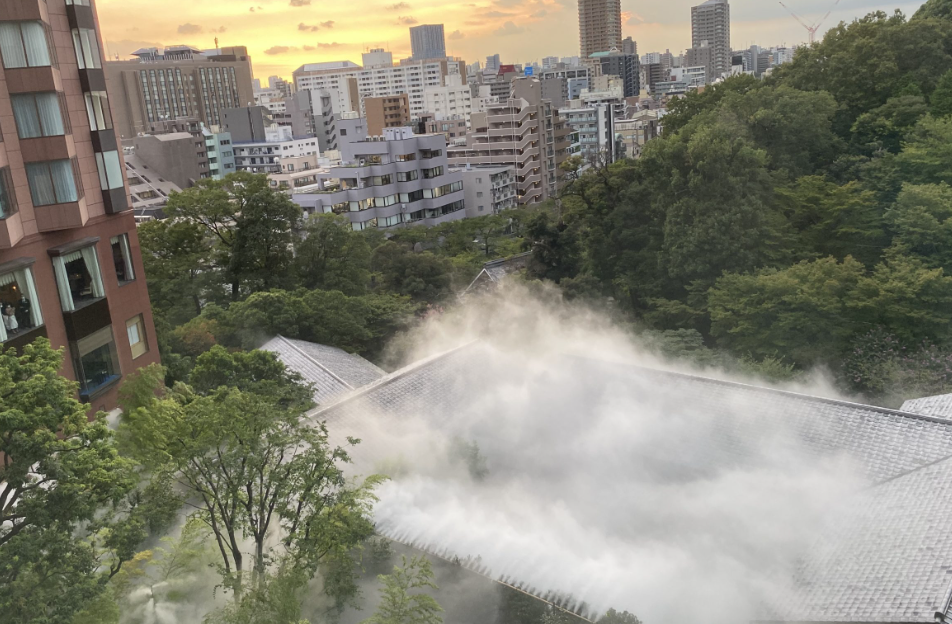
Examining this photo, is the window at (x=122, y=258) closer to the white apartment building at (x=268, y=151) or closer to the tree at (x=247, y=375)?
the tree at (x=247, y=375)

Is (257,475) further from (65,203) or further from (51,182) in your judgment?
(51,182)

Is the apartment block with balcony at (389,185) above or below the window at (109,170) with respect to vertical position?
below

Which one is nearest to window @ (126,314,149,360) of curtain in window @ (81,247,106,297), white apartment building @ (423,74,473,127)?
curtain in window @ (81,247,106,297)

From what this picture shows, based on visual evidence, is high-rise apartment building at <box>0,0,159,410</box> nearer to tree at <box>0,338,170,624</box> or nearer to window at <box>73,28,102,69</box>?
window at <box>73,28,102,69</box>


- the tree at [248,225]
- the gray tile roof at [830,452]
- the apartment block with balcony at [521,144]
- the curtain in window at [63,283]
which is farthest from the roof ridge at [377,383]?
the apartment block with balcony at [521,144]

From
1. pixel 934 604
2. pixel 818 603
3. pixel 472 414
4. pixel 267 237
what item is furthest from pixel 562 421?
pixel 267 237

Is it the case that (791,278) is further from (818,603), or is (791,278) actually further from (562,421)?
(818,603)

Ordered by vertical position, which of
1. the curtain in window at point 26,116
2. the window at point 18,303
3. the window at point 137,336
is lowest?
the window at point 137,336
